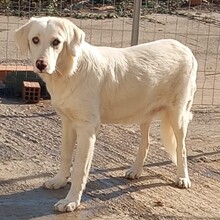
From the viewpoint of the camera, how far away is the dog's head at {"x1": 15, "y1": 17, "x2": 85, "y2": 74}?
518 cm

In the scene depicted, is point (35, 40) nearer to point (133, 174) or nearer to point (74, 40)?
point (74, 40)

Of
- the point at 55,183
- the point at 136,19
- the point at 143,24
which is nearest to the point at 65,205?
the point at 55,183

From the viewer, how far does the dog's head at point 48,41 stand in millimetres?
5180

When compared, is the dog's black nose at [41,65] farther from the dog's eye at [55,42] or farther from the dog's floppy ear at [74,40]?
the dog's floppy ear at [74,40]

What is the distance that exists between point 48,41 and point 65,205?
4.07 ft

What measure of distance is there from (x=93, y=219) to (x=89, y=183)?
0.72 m

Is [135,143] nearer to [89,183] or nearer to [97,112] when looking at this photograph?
[89,183]

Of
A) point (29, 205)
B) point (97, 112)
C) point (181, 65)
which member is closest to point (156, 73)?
point (181, 65)

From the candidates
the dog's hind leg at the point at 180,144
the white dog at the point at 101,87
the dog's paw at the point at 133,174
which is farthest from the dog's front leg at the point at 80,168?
the dog's hind leg at the point at 180,144

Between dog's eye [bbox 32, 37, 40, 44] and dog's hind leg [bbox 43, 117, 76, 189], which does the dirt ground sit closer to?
dog's hind leg [bbox 43, 117, 76, 189]

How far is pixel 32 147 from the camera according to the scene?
698 cm

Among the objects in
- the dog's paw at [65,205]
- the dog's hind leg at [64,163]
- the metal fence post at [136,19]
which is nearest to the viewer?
the dog's paw at [65,205]

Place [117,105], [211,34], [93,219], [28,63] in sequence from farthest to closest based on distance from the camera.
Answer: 1. [211,34]
2. [28,63]
3. [117,105]
4. [93,219]

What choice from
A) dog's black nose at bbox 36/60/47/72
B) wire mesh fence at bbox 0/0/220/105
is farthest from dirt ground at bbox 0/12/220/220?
wire mesh fence at bbox 0/0/220/105
